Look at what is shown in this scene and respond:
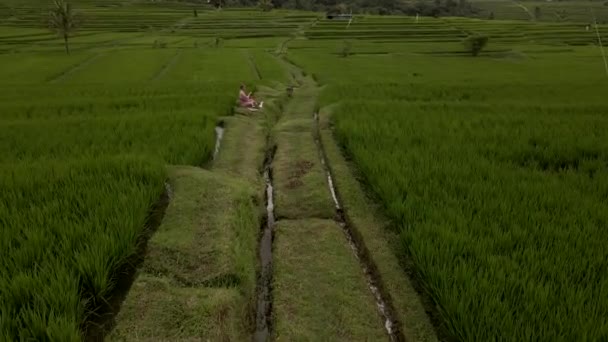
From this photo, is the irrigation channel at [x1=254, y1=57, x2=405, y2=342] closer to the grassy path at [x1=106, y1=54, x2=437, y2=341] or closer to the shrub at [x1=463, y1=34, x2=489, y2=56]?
the grassy path at [x1=106, y1=54, x2=437, y2=341]

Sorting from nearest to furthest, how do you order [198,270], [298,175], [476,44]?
[198,270]
[298,175]
[476,44]

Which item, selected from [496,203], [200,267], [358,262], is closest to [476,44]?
[496,203]

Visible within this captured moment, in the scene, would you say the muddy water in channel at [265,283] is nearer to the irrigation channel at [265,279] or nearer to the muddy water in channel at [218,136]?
the irrigation channel at [265,279]

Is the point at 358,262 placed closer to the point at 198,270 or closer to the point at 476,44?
the point at 198,270

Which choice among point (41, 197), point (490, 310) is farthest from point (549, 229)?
point (41, 197)

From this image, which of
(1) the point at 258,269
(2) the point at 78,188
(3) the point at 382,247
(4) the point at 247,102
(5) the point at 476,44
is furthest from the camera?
(5) the point at 476,44

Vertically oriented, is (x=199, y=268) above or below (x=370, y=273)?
above

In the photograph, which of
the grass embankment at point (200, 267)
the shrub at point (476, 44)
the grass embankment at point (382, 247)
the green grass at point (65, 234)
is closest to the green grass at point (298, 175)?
the grass embankment at point (382, 247)

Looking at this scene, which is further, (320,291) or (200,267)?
(200,267)

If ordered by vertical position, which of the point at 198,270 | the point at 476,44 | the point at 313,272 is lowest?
the point at 313,272
